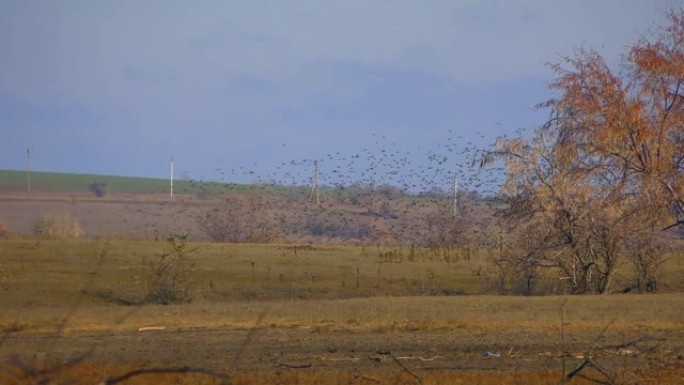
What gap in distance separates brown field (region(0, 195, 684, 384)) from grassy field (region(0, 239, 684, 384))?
52 mm

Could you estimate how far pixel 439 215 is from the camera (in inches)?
2271

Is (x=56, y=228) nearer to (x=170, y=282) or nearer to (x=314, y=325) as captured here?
(x=170, y=282)

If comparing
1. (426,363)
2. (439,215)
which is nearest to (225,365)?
(426,363)

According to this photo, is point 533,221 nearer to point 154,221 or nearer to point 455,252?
point 455,252

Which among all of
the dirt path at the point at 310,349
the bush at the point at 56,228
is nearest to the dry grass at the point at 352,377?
the dirt path at the point at 310,349

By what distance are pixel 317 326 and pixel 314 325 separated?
307mm

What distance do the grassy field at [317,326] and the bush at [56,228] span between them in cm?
2066

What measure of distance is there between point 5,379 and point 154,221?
234 ft

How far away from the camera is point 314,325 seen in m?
23.5

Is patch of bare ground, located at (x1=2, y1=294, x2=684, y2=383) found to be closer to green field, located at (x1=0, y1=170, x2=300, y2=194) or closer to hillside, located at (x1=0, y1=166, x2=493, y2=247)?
hillside, located at (x1=0, y1=166, x2=493, y2=247)

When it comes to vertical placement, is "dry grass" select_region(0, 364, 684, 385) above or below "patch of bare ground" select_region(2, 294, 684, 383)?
above

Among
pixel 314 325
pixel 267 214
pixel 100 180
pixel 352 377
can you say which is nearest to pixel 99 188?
pixel 100 180

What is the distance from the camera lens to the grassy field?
15711 mm

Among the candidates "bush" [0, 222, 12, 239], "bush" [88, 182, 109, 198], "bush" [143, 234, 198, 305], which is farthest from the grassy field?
"bush" [88, 182, 109, 198]
